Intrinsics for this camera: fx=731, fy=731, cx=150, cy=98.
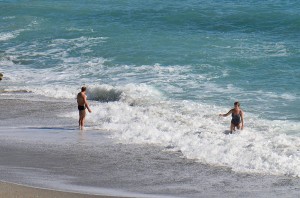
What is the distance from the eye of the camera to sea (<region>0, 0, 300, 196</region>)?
18.3 m

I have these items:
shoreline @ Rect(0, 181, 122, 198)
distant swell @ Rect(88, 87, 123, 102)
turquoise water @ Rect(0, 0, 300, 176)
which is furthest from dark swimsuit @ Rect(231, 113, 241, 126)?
shoreline @ Rect(0, 181, 122, 198)

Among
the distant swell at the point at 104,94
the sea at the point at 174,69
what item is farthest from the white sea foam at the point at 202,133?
the distant swell at the point at 104,94

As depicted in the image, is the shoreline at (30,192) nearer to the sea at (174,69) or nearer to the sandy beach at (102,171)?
the sandy beach at (102,171)

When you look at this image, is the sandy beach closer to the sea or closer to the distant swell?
the sea

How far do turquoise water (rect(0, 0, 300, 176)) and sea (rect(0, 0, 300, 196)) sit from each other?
45 mm

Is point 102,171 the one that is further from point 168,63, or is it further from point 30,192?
point 168,63

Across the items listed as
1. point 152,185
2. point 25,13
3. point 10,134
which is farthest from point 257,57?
point 25,13

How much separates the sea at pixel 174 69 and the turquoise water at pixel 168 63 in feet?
0.15

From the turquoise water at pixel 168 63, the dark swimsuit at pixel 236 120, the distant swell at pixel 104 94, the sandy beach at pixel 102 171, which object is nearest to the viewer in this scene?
the sandy beach at pixel 102 171

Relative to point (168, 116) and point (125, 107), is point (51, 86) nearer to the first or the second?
point (125, 107)

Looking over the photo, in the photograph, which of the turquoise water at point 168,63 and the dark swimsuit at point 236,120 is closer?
the dark swimsuit at point 236,120

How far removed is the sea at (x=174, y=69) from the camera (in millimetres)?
18344

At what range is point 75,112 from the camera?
22062 mm

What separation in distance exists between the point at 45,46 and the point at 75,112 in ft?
46.0
